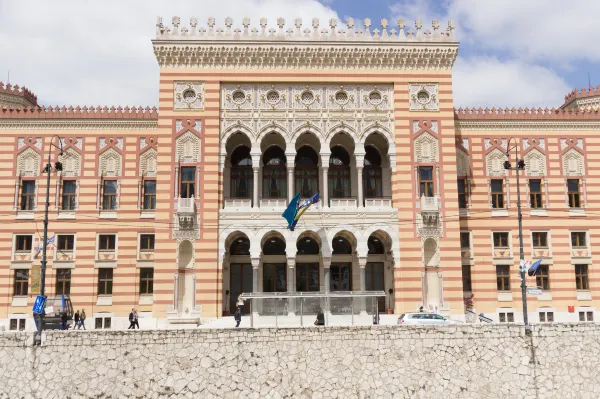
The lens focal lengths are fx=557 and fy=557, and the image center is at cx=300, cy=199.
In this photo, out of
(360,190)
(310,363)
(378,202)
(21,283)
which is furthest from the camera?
(21,283)

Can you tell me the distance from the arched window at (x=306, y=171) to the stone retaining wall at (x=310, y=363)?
14538 millimetres

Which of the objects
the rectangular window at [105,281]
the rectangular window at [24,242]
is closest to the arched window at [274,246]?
the rectangular window at [105,281]

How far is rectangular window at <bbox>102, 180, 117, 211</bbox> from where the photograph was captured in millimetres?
36969

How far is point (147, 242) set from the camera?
120ft

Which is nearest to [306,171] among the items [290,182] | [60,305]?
[290,182]

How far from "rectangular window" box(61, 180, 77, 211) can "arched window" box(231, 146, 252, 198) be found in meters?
10.4

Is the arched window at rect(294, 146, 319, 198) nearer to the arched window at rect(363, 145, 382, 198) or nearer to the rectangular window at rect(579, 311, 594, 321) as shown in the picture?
the arched window at rect(363, 145, 382, 198)

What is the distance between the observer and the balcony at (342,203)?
3431 cm

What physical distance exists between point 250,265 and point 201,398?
13541 mm

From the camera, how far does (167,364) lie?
23.6 meters

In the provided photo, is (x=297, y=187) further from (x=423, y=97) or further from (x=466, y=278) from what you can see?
(x=466, y=278)

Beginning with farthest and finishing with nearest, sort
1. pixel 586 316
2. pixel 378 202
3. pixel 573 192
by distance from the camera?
pixel 573 192 < pixel 586 316 < pixel 378 202

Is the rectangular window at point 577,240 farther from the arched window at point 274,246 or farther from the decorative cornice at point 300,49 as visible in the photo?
the arched window at point 274,246

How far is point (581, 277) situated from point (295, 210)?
20.2 meters
